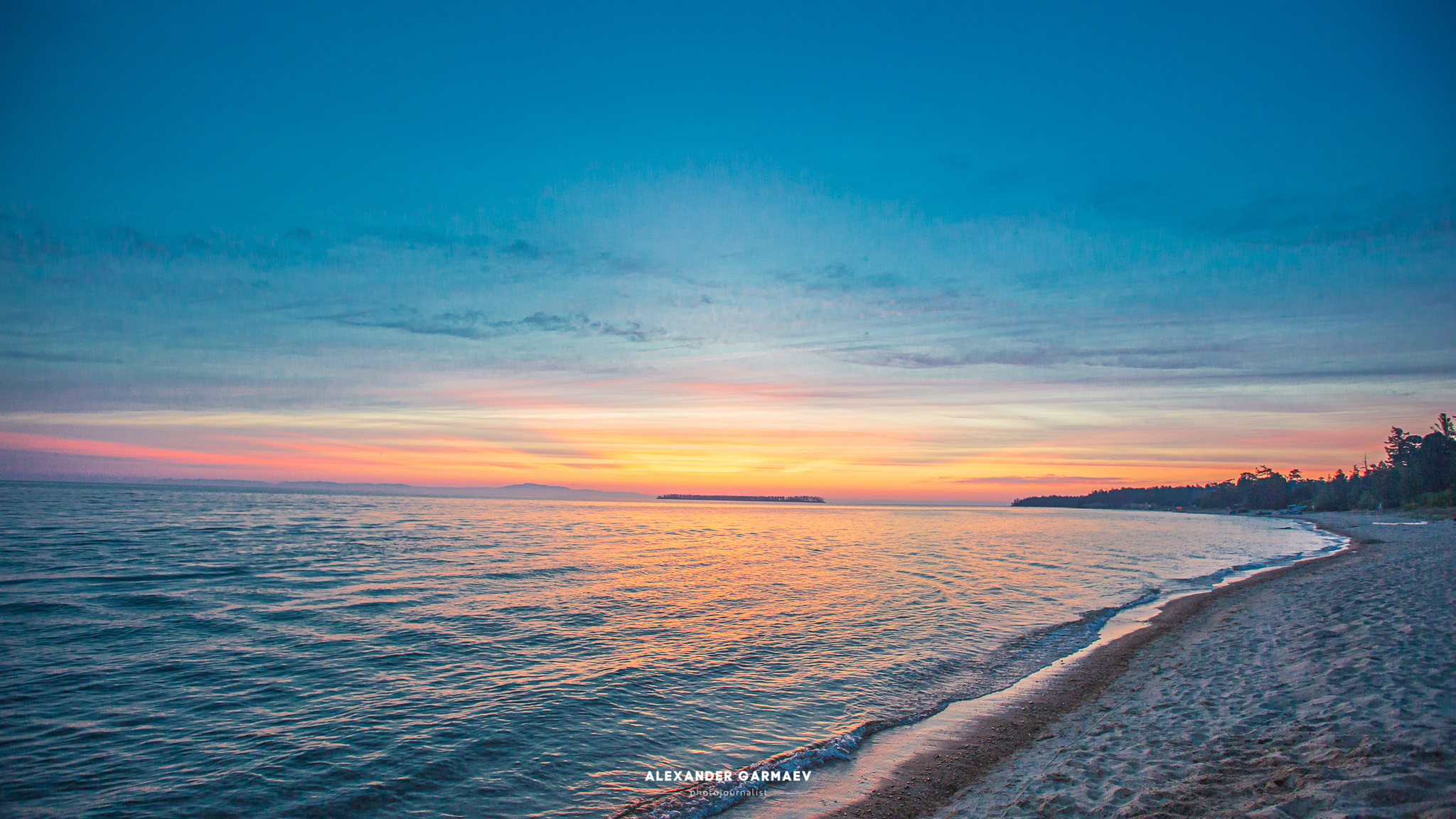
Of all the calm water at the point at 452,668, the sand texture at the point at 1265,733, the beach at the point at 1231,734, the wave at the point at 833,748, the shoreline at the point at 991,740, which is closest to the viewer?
the sand texture at the point at 1265,733

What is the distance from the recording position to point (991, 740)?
1091 centimetres

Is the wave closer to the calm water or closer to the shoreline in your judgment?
the calm water

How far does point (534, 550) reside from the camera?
153ft

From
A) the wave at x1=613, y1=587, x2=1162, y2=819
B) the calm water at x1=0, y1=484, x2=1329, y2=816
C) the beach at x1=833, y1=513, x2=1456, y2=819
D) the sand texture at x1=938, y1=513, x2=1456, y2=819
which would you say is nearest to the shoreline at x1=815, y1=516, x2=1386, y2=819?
the beach at x1=833, y1=513, x2=1456, y2=819

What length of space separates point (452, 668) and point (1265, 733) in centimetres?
1612

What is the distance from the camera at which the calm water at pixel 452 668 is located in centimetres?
959

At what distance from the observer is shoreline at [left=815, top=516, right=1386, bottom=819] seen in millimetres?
8680

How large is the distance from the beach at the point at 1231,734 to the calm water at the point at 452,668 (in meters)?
2.41

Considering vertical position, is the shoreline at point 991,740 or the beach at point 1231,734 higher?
the beach at point 1231,734

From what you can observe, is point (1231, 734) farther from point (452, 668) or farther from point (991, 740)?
point (452, 668)

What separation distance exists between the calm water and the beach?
94.9 inches

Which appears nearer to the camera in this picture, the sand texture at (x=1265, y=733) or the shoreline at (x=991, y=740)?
the sand texture at (x=1265, y=733)

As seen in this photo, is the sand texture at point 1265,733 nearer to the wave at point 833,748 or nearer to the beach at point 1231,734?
the beach at point 1231,734

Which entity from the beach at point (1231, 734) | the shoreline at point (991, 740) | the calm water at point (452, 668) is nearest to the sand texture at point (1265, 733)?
the beach at point (1231, 734)
